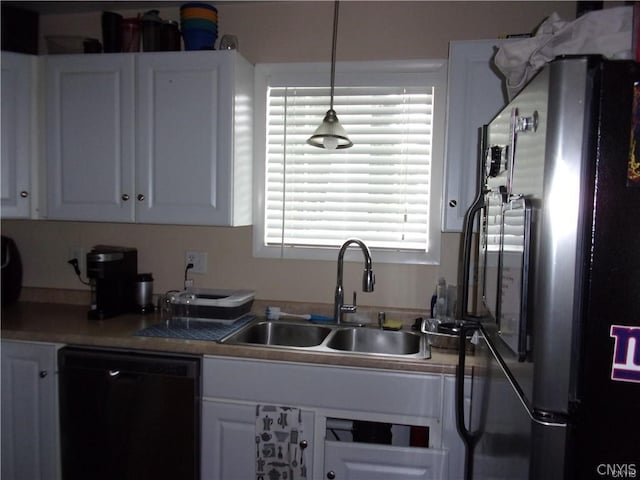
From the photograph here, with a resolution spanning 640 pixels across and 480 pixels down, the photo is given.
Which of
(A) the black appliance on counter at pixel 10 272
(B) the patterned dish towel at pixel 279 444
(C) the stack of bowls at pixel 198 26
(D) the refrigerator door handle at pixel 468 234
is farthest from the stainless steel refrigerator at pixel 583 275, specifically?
(A) the black appliance on counter at pixel 10 272

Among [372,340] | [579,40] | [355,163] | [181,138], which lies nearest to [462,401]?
[372,340]

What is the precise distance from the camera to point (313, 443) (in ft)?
5.24

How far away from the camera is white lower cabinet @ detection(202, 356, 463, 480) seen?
1534 millimetres

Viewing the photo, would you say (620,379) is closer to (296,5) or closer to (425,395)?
(425,395)

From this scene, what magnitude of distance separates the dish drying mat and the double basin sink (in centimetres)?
6

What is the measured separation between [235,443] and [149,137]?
138cm

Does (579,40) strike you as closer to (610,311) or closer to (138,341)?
(610,311)

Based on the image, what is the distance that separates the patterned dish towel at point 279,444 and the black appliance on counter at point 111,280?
0.94 meters

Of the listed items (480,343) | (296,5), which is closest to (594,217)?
(480,343)

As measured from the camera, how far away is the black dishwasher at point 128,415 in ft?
5.39

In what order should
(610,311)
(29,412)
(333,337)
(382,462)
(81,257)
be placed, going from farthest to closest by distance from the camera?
1. (81,257)
2. (333,337)
3. (29,412)
4. (382,462)
5. (610,311)

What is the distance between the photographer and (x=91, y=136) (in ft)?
6.73

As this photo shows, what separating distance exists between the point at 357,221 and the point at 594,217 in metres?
1.41

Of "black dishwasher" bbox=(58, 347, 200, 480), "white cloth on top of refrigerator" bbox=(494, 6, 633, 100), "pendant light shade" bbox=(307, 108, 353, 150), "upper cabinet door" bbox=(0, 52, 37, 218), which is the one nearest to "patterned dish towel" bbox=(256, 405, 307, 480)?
"black dishwasher" bbox=(58, 347, 200, 480)
